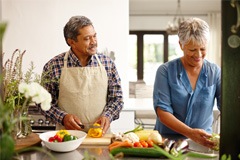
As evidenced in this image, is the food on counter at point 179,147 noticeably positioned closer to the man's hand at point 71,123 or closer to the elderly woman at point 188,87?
the elderly woman at point 188,87

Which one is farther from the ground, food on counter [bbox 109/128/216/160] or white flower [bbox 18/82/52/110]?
white flower [bbox 18/82/52/110]

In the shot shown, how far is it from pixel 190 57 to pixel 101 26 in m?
1.97

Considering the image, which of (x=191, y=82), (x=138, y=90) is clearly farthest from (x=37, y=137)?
(x=138, y=90)

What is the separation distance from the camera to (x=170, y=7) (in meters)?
7.56

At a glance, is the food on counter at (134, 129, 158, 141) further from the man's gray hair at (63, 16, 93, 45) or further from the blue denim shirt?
the man's gray hair at (63, 16, 93, 45)

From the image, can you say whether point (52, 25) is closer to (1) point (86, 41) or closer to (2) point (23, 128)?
(1) point (86, 41)

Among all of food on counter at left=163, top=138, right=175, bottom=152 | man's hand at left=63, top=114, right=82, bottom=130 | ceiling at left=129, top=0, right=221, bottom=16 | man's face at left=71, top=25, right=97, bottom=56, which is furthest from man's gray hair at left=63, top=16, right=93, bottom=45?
ceiling at left=129, top=0, right=221, bottom=16

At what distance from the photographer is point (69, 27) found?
1760 mm

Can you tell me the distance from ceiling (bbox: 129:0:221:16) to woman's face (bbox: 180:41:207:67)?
207 inches

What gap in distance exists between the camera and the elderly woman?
159cm

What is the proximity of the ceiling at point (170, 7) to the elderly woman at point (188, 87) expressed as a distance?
524cm

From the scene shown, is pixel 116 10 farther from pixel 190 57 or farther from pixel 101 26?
pixel 190 57

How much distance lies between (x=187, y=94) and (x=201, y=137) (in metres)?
0.28

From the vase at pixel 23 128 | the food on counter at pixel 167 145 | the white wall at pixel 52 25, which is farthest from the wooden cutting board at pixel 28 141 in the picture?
the white wall at pixel 52 25
